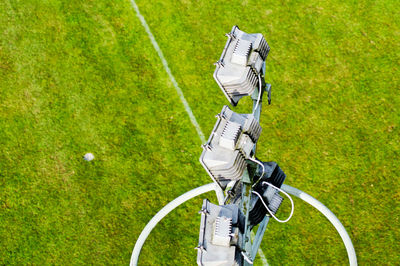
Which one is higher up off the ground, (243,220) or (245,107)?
(243,220)

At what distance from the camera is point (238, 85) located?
17.7 ft

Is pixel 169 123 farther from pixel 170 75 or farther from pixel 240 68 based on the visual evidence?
pixel 240 68

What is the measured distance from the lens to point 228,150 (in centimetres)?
500

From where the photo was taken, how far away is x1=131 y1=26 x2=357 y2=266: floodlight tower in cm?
452

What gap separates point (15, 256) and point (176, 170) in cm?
404

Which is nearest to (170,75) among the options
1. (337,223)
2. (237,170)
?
(337,223)

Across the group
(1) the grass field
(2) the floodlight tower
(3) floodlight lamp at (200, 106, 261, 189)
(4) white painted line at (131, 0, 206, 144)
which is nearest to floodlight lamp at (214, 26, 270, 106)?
(2) the floodlight tower

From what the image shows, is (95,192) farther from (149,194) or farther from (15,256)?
(15,256)

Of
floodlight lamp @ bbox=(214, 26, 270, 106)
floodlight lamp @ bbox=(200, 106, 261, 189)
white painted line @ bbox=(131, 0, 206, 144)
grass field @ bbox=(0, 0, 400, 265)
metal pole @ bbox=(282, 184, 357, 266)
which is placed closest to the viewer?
floodlight lamp @ bbox=(200, 106, 261, 189)

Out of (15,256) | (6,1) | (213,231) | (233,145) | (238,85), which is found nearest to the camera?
(213,231)

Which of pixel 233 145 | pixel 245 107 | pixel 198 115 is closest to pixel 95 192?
pixel 198 115

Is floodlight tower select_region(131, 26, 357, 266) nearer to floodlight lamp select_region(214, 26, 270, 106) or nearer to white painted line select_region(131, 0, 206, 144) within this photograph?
floodlight lamp select_region(214, 26, 270, 106)


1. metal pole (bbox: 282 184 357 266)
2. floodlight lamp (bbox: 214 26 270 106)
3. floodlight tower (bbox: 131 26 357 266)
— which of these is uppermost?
floodlight lamp (bbox: 214 26 270 106)

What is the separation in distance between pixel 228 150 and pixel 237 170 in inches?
9.8
